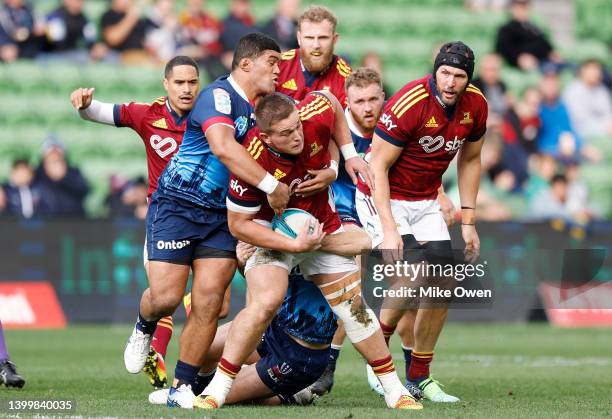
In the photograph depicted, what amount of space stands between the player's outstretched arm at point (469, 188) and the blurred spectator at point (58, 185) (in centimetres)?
Result: 904

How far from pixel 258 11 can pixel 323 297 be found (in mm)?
13891

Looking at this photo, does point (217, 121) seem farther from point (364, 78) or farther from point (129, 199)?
point (129, 199)

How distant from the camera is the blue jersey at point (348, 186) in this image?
958cm

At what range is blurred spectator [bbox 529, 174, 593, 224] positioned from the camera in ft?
60.6

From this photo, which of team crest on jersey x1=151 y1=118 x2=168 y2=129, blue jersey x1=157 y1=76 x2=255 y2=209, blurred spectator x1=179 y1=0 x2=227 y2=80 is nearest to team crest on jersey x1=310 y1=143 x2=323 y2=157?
blue jersey x1=157 y1=76 x2=255 y2=209

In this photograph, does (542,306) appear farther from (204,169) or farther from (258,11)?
(204,169)

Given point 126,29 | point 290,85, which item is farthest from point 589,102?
point 290,85

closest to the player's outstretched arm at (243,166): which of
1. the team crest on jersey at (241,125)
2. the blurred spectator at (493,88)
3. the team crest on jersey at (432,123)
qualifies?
the team crest on jersey at (241,125)

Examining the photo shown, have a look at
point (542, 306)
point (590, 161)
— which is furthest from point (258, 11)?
point (542, 306)

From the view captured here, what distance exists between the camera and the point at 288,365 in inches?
306

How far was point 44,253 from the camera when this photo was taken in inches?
618

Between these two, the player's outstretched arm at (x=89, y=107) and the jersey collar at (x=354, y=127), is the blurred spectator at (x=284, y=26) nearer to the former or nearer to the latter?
the jersey collar at (x=354, y=127)

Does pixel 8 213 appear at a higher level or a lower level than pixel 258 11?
lower

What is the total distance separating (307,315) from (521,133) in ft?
41.2
